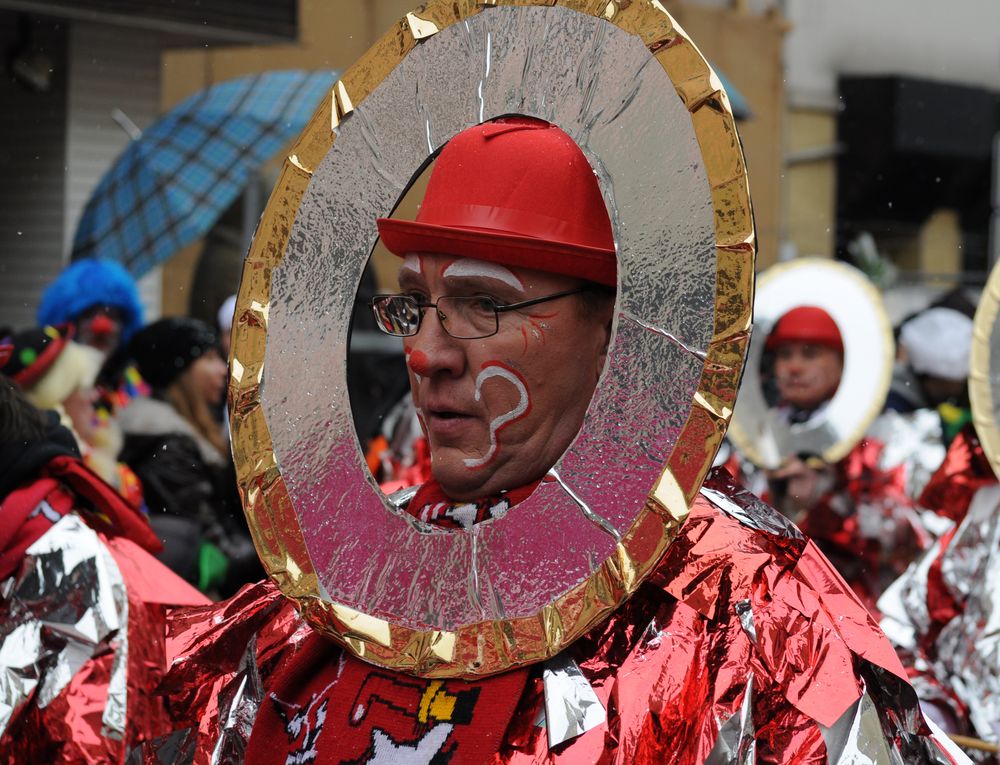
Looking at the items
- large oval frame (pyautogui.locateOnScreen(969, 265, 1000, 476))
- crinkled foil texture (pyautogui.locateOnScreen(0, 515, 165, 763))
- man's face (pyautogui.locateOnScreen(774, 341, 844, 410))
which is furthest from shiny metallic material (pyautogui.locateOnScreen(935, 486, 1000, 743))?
man's face (pyautogui.locateOnScreen(774, 341, 844, 410))

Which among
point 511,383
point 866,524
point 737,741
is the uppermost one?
point 511,383

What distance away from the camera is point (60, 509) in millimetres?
3084

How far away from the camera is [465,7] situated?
2.05 metres

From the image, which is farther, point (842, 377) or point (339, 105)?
point (842, 377)

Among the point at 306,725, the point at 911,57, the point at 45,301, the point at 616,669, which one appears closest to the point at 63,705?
the point at 306,725

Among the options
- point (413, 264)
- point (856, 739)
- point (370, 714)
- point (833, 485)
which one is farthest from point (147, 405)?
point (856, 739)

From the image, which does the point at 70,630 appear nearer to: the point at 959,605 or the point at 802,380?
the point at 959,605

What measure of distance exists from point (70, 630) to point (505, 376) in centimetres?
138

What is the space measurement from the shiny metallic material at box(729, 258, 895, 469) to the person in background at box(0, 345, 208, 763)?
351cm

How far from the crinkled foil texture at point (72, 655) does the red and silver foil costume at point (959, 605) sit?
1.95m

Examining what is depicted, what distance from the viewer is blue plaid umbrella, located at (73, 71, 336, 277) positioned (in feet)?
22.7

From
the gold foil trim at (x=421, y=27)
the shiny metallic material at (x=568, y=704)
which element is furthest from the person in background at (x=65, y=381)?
the shiny metallic material at (x=568, y=704)

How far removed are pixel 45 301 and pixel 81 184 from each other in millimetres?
2926

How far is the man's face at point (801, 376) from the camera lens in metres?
6.21
